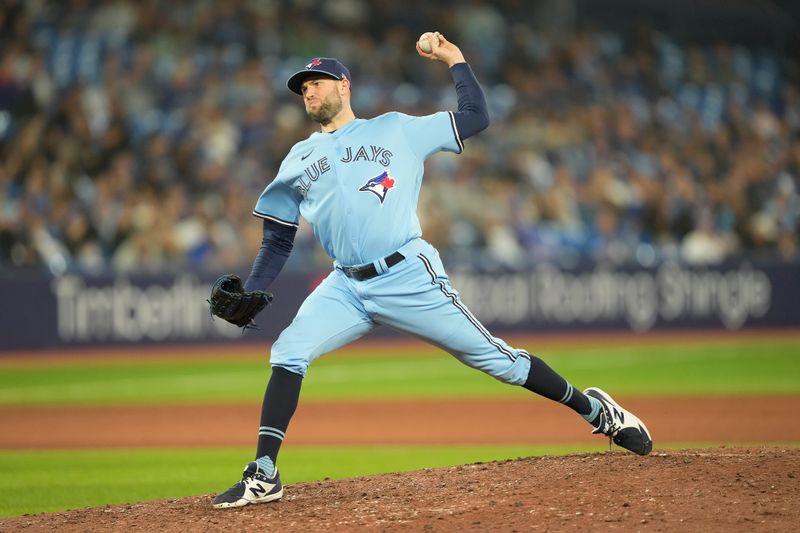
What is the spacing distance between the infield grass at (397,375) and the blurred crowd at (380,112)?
4.62ft

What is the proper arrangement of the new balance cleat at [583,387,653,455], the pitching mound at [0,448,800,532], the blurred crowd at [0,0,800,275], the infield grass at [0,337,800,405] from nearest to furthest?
1. the pitching mound at [0,448,800,532]
2. the new balance cleat at [583,387,653,455]
3. the infield grass at [0,337,800,405]
4. the blurred crowd at [0,0,800,275]

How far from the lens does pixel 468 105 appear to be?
5.41 metres

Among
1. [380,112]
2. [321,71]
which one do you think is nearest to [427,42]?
[321,71]

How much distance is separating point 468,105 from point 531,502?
1.89 meters

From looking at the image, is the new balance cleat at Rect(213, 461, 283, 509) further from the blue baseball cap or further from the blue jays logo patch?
the blue baseball cap

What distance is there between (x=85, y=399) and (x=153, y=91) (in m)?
5.53

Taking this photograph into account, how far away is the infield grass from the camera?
1198 centimetres

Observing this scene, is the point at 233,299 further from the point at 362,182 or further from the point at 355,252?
the point at 362,182

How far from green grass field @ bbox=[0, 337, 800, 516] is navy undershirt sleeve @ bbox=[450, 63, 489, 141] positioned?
2.72 m

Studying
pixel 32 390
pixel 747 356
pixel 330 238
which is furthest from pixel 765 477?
pixel 747 356

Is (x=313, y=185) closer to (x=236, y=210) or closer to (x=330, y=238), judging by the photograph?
(x=330, y=238)

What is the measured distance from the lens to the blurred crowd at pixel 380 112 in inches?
569

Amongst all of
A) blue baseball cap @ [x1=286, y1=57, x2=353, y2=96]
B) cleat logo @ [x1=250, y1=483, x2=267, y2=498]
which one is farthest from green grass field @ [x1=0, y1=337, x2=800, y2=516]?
blue baseball cap @ [x1=286, y1=57, x2=353, y2=96]

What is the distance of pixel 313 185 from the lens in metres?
5.29
